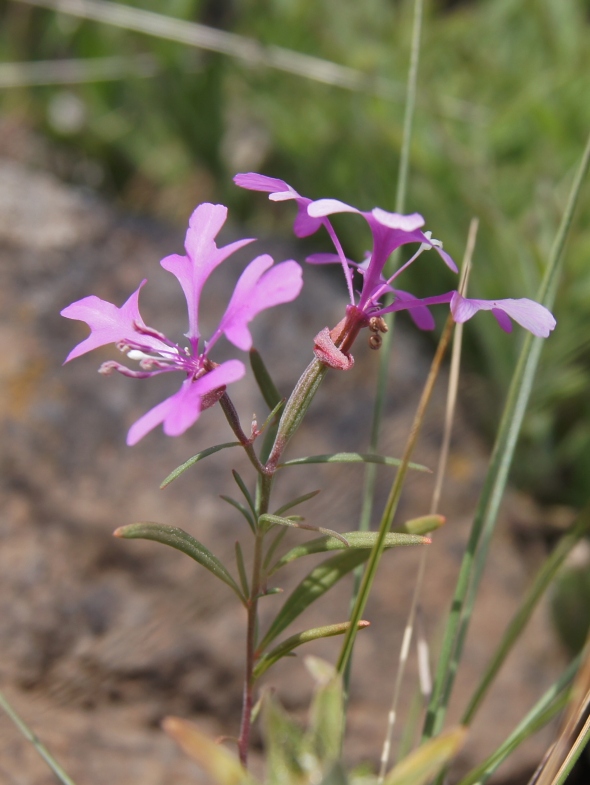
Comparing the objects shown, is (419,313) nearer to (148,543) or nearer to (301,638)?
(301,638)

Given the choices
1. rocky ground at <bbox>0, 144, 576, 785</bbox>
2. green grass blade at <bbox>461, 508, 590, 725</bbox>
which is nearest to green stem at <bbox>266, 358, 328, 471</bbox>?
green grass blade at <bbox>461, 508, 590, 725</bbox>

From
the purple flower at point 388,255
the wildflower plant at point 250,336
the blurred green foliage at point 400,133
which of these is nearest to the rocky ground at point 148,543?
the blurred green foliage at point 400,133

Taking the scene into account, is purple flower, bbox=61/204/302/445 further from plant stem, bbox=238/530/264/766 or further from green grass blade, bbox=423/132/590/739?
green grass blade, bbox=423/132/590/739

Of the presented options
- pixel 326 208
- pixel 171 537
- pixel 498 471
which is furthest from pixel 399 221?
pixel 498 471

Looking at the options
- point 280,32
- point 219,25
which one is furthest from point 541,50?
point 219,25

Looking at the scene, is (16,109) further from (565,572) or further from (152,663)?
(565,572)
